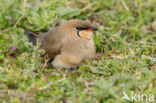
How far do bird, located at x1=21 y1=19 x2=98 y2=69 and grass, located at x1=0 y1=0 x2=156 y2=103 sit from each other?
169 mm

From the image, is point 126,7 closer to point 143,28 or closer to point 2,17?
point 143,28

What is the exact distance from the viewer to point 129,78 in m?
3.69

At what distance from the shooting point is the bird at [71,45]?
4.78 metres

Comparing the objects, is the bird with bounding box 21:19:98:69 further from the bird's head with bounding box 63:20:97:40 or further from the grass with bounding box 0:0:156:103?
the grass with bounding box 0:0:156:103

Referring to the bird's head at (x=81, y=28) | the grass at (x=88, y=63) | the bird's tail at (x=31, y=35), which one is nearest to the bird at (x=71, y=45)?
the bird's head at (x=81, y=28)

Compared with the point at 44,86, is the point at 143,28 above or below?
above

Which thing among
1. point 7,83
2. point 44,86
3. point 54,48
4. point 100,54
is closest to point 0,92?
point 7,83

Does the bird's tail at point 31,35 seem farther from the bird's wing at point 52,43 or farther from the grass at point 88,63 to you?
the bird's wing at point 52,43

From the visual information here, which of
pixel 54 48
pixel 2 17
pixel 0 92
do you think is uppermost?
pixel 2 17

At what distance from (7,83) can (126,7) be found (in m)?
3.89

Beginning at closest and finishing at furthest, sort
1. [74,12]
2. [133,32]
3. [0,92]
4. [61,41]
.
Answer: [0,92], [61,41], [133,32], [74,12]

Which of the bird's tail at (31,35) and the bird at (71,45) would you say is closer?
the bird at (71,45)

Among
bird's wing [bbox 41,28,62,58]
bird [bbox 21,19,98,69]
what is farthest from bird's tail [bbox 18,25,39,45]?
bird [bbox 21,19,98,69]

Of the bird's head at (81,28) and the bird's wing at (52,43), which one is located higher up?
the bird's head at (81,28)
